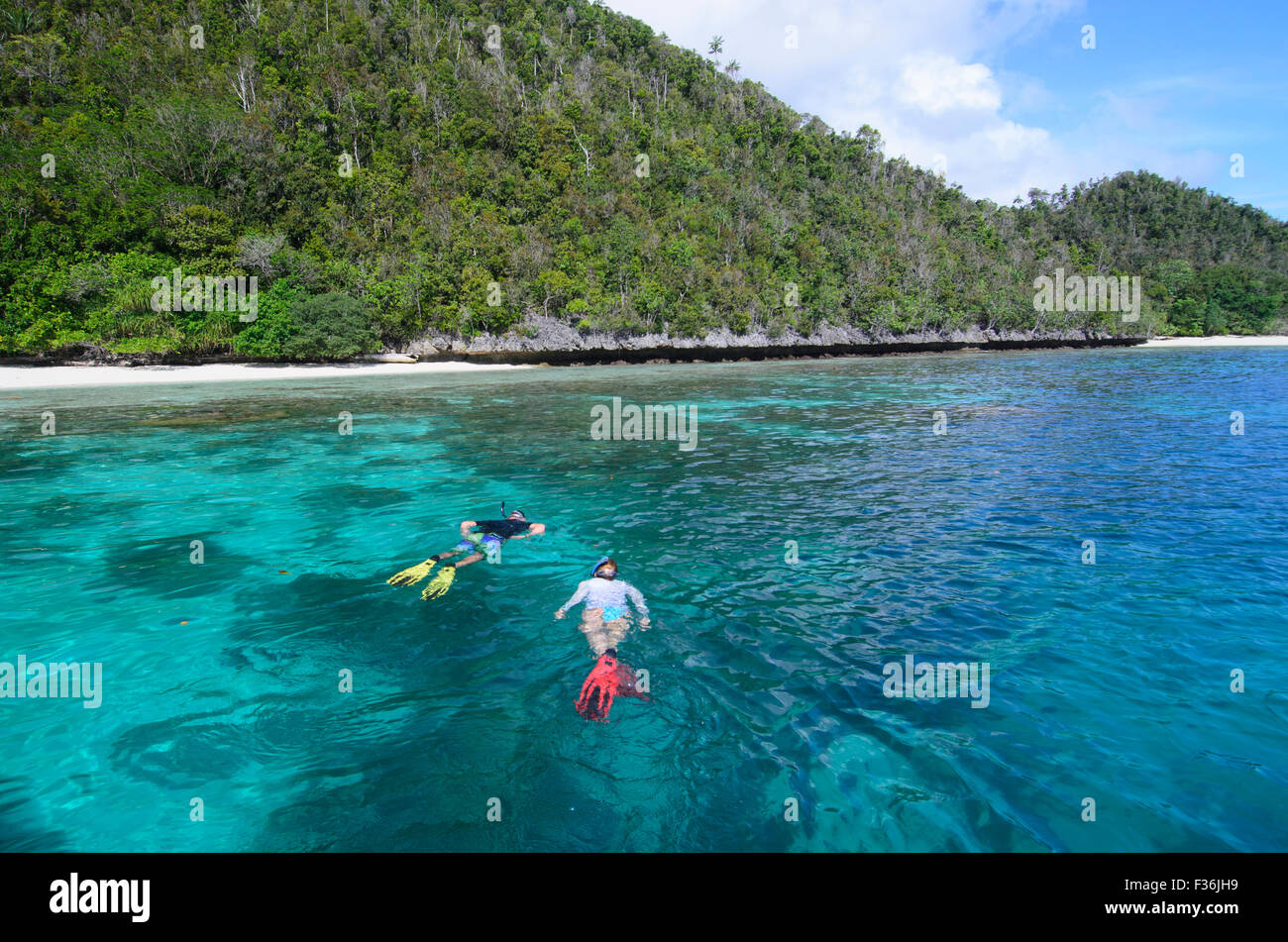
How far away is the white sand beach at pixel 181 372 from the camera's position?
43375 millimetres

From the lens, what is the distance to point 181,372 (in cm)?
4766

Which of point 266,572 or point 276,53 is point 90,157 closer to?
point 276,53

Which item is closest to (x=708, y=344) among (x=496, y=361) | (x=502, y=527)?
(x=496, y=361)

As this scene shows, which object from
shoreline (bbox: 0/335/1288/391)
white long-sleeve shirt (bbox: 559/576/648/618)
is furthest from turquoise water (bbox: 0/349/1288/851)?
shoreline (bbox: 0/335/1288/391)

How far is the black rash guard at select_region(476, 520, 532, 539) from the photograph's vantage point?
11.0m

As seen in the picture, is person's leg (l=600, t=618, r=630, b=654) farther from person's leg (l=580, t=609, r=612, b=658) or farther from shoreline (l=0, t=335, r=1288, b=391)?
shoreline (l=0, t=335, r=1288, b=391)

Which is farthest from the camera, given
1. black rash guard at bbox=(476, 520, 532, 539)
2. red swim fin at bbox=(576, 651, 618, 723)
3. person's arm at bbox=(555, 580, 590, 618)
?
black rash guard at bbox=(476, 520, 532, 539)

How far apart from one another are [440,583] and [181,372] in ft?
165

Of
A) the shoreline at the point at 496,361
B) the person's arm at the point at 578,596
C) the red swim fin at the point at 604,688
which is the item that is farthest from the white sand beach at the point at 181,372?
the red swim fin at the point at 604,688

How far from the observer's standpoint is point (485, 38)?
379 feet

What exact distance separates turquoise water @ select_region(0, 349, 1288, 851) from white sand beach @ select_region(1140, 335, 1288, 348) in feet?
367
